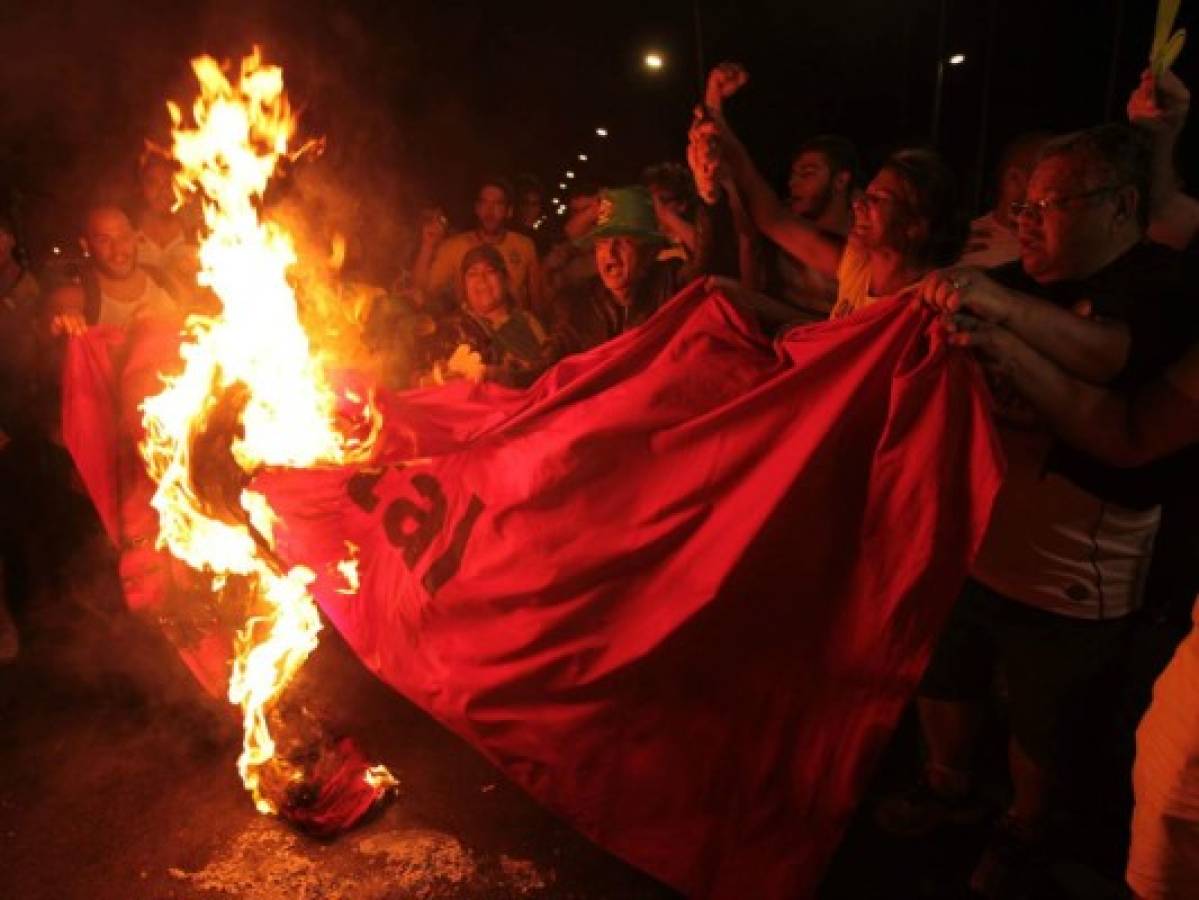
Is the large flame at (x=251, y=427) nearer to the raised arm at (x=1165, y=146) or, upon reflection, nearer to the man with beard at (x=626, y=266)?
the man with beard at (x=626, y=266)

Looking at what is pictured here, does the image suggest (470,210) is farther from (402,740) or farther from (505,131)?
(402,740)

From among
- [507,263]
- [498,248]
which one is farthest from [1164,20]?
[498,248]

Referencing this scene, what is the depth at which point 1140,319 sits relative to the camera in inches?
91.7

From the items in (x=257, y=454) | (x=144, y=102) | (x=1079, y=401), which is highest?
(x=144, y=102)

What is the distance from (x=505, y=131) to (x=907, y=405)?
16862 mm

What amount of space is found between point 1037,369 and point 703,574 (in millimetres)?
1211

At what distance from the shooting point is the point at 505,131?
57.6ft

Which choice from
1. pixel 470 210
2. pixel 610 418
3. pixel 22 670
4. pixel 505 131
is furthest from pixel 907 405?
pixel 505 131

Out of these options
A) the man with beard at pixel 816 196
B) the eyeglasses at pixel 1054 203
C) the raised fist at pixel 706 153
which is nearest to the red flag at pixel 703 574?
the eyeglasses at pixel 1054 203

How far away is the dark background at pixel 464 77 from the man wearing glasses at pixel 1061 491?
3.01 metres

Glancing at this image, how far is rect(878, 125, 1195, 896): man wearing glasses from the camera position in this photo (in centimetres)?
231

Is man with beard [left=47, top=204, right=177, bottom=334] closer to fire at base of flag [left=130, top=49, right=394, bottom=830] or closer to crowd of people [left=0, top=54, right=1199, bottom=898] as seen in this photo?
crowd of people [left=0, top=54, right=1199, bottom=898]

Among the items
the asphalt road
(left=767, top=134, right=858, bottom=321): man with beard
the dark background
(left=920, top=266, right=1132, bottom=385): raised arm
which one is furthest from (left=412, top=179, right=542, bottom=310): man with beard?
(left=920, top=266, right=1132, bottom=385): raised arm

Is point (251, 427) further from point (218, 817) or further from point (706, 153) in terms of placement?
point (706, 153)
